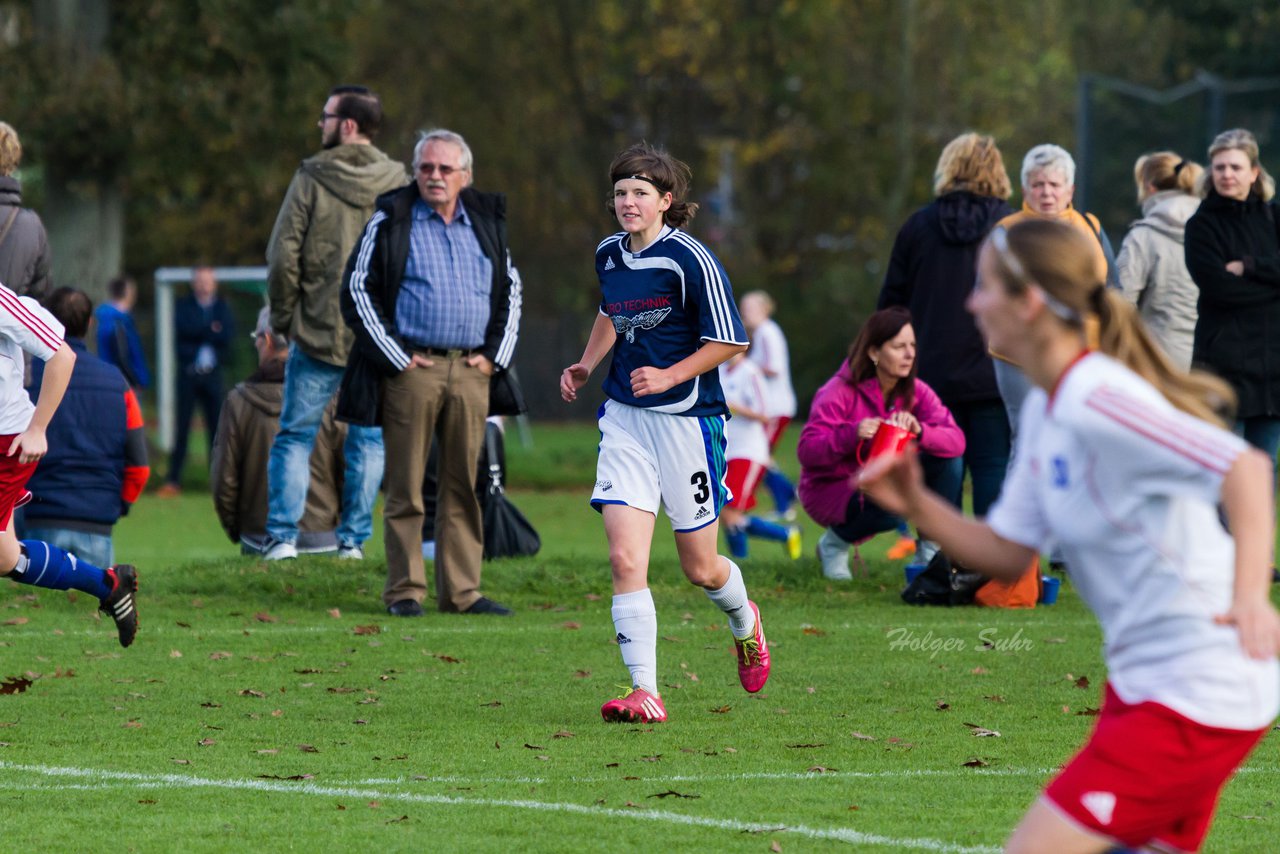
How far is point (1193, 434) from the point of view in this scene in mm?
3727

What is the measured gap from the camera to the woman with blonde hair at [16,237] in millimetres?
9695

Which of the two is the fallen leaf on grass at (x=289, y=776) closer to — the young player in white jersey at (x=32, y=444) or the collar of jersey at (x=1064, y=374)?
the young player in white jersey at (x=32, y=444)

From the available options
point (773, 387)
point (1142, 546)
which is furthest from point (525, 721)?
point (773, 387)

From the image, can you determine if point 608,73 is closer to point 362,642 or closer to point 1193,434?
point 362,642

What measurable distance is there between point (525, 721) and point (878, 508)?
157 inches

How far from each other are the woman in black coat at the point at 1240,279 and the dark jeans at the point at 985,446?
137cm

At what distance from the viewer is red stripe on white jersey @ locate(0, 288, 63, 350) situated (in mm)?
7621

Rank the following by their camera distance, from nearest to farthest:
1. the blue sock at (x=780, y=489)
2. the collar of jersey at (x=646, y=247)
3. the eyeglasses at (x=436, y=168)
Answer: the collar of jersey at (x=646, y=247), the eyeglasses at (x=436, y=168), the blue sock at (x=780, y=489)

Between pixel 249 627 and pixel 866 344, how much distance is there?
11.9 feet

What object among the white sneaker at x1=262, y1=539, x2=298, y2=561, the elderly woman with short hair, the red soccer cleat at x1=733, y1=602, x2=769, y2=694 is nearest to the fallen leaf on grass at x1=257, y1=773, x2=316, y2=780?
the red soccer cleat at x1=733, y1=602, x2=769, y2=694

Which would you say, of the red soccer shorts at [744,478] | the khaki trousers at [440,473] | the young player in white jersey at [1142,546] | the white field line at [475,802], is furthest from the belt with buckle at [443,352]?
the young player in white jersey at [1142,546]

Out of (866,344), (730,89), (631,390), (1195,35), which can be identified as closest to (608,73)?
(730,89)

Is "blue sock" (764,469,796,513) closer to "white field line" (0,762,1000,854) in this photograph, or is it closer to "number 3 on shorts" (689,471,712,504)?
"number 3 on shorts" (689,471,712,504)

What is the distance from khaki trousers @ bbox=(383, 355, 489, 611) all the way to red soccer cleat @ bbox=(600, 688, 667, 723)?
3.06 m
